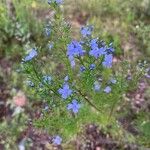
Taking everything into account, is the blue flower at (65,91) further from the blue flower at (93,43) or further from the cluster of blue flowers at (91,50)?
the blue flower at (93,43)

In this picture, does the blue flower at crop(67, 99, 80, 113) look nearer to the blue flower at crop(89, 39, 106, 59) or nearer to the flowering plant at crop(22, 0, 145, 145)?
the flowering plant at crop(22, 0, 145, 145)

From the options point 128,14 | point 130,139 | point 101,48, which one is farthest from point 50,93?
point 128,14

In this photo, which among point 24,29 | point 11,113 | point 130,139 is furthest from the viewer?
point 24,29

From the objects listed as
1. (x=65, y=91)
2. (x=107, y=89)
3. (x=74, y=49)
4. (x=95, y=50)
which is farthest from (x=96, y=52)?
(x=107, y=89)

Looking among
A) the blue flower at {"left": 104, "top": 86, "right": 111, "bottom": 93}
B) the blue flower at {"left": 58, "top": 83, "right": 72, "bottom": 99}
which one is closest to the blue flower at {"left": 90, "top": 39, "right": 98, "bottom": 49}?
the blue flower at {"left": 58, "top": 83, "right": 72, "bottom": 99}

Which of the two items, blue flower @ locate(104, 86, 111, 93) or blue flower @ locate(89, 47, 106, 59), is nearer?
blue flower @ locate(89, 47, 106, 59)

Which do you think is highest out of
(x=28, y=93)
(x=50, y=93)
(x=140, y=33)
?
(x=140, y=33)

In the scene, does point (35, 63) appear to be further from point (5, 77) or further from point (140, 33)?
point (140, 33)

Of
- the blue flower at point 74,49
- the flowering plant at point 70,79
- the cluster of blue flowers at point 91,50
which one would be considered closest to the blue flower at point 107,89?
the flowering plant at point 70,79
